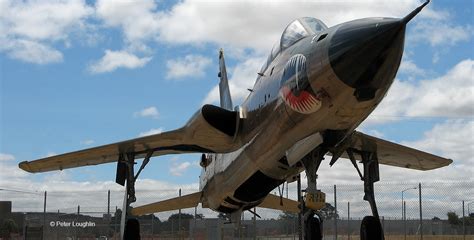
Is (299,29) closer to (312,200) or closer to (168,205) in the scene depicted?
(312,200)

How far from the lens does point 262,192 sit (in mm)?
12414

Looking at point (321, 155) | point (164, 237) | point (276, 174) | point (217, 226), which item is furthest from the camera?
point (164, 237)

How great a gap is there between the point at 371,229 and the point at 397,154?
3133 millimetres

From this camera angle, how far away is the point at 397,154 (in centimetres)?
1331

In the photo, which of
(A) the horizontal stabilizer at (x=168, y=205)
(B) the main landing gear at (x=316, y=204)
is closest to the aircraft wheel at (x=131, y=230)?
(A) the horizontal stabilizer at (x=168, y=205)

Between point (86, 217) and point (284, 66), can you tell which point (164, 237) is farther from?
point (284, 66)

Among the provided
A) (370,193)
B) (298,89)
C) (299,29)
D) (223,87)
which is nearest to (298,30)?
(299,29)

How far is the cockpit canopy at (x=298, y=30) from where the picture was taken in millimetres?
9172

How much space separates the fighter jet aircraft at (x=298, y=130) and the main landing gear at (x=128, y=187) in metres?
0.02

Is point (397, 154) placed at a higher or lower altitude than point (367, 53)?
lower

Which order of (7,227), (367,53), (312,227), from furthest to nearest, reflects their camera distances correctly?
(7,227) < (312,227) < (367,53)

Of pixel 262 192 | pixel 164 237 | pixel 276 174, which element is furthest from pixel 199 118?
pixel 164 237

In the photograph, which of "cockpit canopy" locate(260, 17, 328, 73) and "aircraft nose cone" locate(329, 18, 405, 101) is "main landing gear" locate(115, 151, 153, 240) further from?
"aircraft nose cone" locate(329, 18, 405, 101)

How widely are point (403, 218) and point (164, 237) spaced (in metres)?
10.5
